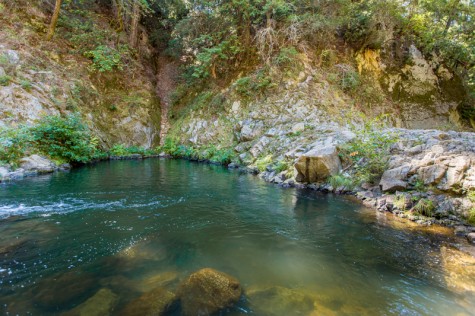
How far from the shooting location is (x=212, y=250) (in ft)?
15.1

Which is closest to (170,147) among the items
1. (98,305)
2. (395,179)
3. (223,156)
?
(223,156)

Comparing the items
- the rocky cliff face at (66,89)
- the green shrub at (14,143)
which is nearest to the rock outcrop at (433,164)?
the green shrub at (14,143)

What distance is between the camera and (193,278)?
340cm

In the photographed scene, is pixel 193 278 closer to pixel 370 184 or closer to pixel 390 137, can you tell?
pixel 370 184

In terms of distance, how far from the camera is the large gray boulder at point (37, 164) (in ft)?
33.2

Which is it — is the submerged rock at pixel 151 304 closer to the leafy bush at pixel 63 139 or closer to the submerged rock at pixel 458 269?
the submerged rock at pixel 458 269

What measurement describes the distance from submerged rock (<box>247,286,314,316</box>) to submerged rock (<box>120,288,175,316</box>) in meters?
1.04

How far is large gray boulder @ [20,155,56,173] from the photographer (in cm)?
1010

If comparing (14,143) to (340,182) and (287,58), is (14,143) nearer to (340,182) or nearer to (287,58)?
(340,182)

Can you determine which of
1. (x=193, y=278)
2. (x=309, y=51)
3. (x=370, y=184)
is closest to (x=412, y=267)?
(x=193, y=278)

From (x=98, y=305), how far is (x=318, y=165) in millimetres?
8372

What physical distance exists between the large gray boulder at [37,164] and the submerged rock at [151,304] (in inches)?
383

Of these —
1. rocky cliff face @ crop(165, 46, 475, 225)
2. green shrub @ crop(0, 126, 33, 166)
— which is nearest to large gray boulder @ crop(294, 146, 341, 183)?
rocky cliff face @ crop(165, 46, 475, 225)

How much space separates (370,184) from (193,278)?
7.64 metres
